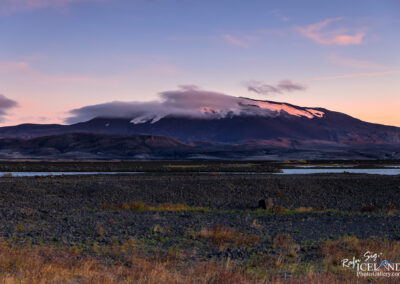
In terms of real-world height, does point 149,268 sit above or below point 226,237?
above

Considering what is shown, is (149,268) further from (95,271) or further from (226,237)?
(226,237)

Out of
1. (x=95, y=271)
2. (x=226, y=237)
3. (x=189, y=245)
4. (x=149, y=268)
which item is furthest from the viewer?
(x=226, y=237)

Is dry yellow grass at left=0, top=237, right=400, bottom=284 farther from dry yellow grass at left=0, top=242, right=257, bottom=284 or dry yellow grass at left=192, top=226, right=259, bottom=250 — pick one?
dry yellow grass at left=192, top=226, right=259, bottom=250

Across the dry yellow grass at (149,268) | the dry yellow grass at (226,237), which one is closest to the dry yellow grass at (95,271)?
the dry yellow grass at (149,268)

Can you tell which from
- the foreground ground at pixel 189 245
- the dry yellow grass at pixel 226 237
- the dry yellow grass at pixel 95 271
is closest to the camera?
the dry yellow grass at pixel 95 271

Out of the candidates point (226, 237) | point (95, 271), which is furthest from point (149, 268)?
point (226, 237)

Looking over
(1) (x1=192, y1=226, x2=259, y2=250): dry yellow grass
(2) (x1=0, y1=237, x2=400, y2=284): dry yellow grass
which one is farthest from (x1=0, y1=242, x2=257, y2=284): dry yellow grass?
(1) (x1=192, y1=226, x2=259, y2=250): dry yellow grass

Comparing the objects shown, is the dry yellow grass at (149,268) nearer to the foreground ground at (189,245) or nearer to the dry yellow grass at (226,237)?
the foreground ground at (189,245)

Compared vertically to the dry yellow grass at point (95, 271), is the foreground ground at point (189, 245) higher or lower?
lower

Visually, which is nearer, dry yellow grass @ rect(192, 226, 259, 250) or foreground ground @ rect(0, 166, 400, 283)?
foreground ground @ rect(0, 166, 400, 283)

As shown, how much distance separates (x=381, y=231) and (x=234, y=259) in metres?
8.48

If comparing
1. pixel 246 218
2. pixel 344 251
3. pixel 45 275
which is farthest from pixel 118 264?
pixel 246 218

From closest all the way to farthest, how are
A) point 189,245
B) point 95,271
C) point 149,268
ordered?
point 95,271, point 149,268, point 189,245

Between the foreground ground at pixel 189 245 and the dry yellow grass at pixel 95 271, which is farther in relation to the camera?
the foreground ground at pixel 189 245
